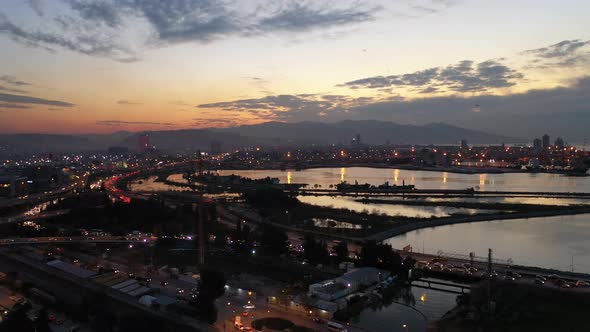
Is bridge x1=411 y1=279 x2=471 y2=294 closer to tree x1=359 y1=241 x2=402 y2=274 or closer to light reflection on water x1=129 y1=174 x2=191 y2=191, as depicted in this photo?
tree x1=359 y1=241 x2=402 y2=274

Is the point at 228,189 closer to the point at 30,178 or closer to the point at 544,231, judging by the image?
the point at 30,178

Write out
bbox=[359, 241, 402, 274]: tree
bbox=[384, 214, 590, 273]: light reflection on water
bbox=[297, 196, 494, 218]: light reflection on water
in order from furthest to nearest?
1. bbox=[297, 196, 494, 218]: light reflection on water
2. bbox=[384, 214, 590, 273]: light reflection on water
3. bbox=[359, 241, 402, 274]: tree

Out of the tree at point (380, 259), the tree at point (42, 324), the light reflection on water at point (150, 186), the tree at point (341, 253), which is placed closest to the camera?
the tree at point (42, 324)

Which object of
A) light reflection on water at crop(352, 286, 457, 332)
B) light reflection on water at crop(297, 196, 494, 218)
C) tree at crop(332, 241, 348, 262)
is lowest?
light reflection on water at crop(352, 286, 457, 332)

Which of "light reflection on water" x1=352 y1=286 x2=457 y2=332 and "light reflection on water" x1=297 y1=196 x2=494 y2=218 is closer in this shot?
"light reflection on water" x1=352 y1=286 x2=457 y2=332

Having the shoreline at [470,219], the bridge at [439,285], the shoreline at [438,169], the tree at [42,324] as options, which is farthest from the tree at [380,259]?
the shoreline at [438,169]

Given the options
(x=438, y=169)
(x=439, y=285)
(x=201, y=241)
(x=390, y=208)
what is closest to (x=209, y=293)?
(x=201, y=241)

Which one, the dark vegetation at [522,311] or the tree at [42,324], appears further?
the tree at [42,324]

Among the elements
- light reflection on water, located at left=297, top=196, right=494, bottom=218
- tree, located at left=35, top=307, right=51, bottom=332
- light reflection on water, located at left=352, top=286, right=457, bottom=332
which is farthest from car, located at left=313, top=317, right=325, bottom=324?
light reflection on water, located at left=297, top=196, right=494, bottom=218

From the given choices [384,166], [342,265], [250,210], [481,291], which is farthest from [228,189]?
[384,166]

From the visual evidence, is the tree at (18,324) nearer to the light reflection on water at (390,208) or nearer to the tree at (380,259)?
the tree at (380,259)

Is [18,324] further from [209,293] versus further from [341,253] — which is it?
[341,253]
